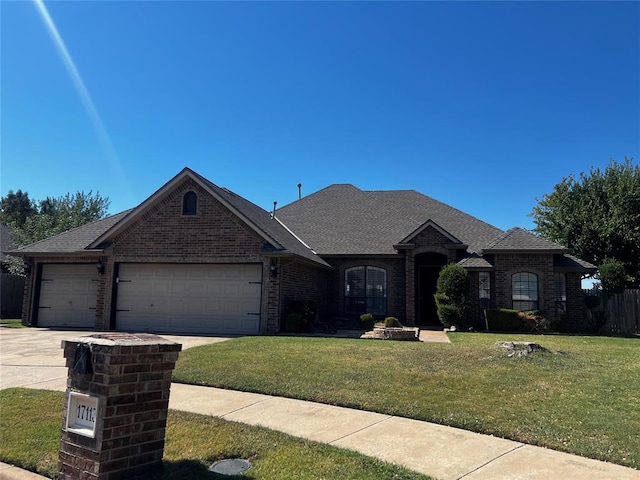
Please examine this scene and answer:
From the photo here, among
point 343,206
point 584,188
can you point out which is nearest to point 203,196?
point 343,206

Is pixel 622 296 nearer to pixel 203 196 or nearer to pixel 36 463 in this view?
pixel 203 196

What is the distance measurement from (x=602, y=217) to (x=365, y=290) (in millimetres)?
16118

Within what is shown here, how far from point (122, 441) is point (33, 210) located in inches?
2635

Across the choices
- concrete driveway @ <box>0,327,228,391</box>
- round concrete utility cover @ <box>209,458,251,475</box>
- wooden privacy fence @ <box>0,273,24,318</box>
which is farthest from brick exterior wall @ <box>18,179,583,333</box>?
round concrete utility cover @ <box>209,458,251,475</box>

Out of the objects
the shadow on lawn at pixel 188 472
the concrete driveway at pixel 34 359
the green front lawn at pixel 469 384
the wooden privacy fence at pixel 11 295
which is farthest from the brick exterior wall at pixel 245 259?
the shadow on lawn at pixel 188 472

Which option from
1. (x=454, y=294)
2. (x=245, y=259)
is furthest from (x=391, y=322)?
(x=245, y=259)

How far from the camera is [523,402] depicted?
6.32 meters

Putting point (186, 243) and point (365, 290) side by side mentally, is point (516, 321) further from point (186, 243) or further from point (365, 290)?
point (186, 243)

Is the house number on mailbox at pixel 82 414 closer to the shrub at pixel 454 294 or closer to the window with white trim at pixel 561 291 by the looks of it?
the shrub at pixel 454 294

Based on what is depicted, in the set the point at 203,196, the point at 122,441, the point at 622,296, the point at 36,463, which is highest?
the point at 203,196

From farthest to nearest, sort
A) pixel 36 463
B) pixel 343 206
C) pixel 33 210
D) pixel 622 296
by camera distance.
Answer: pixel 33 210
pixel 343 206
pixel 622 296
pixel 36 463

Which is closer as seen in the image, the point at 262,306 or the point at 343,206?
the point at 262,306

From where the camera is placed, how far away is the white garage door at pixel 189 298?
1658 centimetres

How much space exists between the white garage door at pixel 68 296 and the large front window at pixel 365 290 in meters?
10.4
